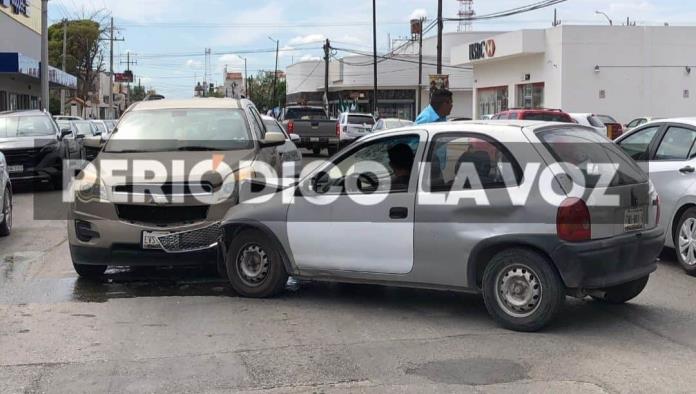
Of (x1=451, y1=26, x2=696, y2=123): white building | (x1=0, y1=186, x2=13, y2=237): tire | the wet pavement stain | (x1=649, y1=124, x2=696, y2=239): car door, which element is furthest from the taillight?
(x1=451, y1=26, x2=696, y2=123): white building

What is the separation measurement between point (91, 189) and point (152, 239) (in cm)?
84

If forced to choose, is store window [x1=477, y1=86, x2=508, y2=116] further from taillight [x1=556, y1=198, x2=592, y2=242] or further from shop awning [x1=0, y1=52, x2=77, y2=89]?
taillight [x1=556, y1=198, x2=592, y2=242]

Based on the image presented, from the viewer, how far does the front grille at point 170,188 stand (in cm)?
729

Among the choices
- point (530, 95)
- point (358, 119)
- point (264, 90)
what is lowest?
point (358, 119)

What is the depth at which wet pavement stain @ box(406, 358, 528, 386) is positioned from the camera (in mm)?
4812

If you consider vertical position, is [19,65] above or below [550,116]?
above

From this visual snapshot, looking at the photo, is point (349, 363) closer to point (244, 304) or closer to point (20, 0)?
point (244, 304)

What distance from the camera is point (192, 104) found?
31.1 feet

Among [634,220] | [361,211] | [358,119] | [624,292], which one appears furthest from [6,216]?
[358,119]

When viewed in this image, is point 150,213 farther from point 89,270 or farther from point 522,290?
point 522,290

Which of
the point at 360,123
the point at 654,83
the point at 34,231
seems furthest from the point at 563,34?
the point at 34,231

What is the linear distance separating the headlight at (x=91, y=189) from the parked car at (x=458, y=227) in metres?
1.41

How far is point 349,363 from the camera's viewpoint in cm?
516

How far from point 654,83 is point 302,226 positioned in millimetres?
34755
